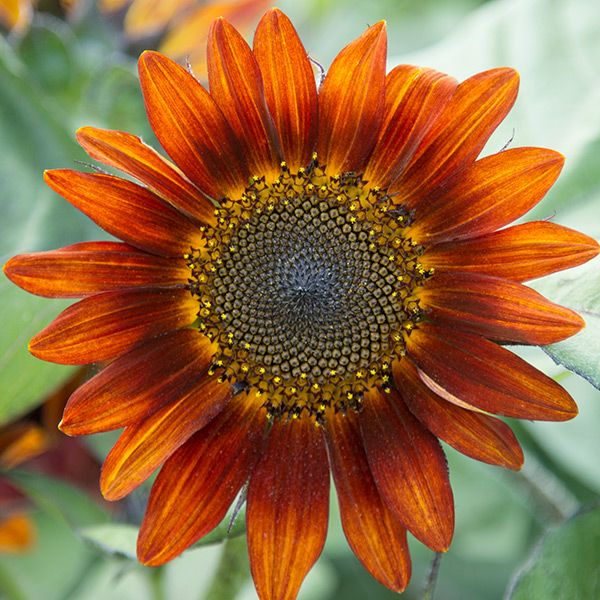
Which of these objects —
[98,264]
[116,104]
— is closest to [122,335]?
[98,264]

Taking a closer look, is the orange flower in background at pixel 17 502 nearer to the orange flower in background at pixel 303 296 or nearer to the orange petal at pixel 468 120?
the orange flower in background at pixel 303 296

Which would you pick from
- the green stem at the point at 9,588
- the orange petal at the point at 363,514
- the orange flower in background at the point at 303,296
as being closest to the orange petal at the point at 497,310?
the orange flower in background at the point at 303,296

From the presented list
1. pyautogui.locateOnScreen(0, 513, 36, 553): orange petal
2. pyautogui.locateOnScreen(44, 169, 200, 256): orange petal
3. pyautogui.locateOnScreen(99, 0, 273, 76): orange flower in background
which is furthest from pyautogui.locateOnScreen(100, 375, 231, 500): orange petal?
pyautogui.locateOnScreen(99, 0, 273, 76): orange flower in background

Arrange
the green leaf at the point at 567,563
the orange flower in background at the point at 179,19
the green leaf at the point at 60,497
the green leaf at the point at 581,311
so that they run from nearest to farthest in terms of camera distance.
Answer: the green leaf at the point at 581,311 → the green leaf at the point at 567,563 → the green leaf at the point at 60,497 → the orange flower in background at the point at 179,19

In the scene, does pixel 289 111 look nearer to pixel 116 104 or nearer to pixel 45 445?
pixel 116 104

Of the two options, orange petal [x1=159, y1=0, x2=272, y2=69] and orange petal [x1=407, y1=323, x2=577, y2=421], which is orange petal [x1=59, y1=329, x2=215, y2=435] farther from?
orange petal [x1=159, y1=0, x2=272, y2=69]
